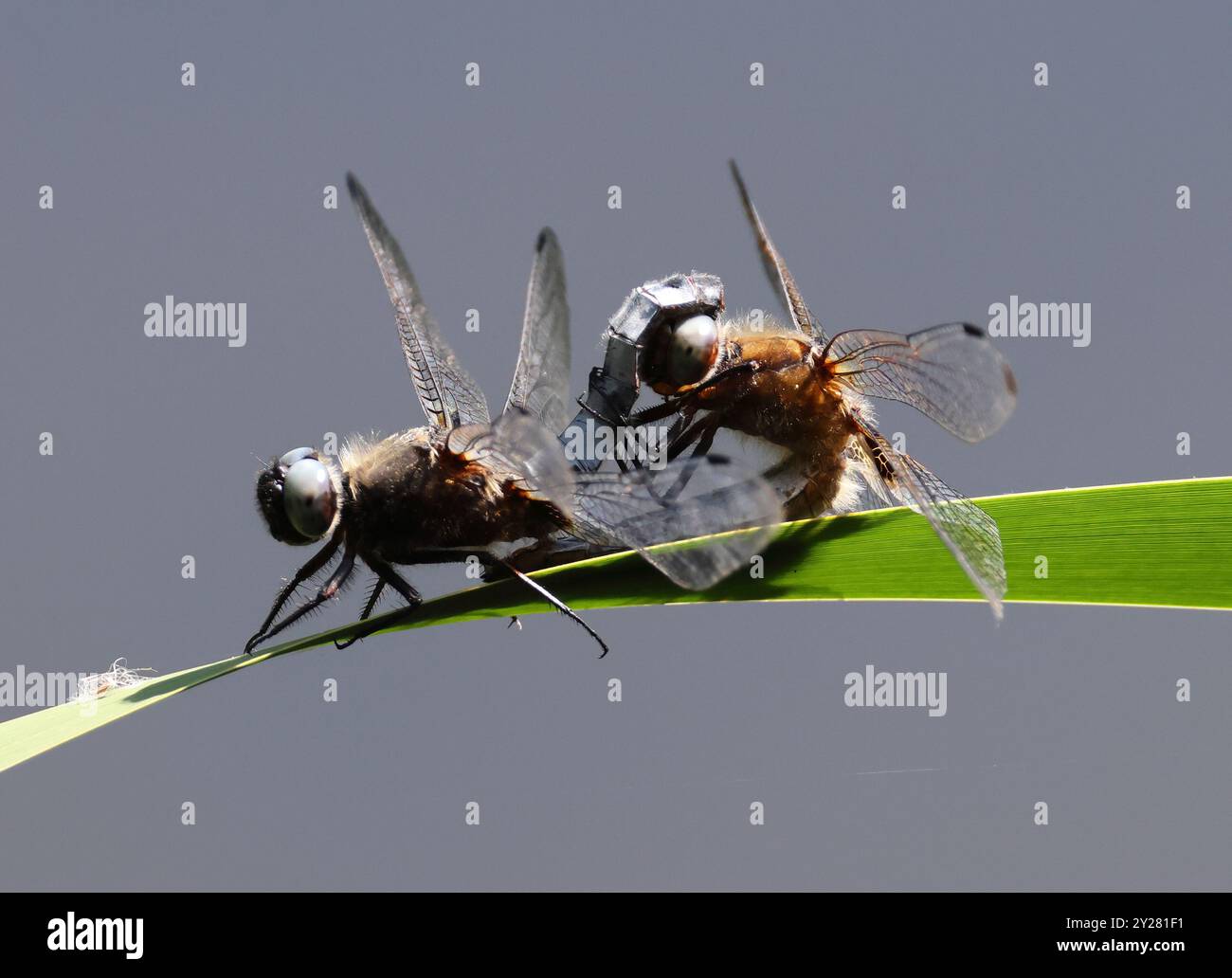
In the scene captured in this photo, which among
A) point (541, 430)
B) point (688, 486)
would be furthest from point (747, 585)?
point (541, 430)

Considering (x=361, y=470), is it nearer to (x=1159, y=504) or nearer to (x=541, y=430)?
(x=541, y=430)

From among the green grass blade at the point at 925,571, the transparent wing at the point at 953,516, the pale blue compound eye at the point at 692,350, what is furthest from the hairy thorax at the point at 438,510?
the transparent wing at the point at 953,516

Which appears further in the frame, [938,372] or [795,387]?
[795,387]

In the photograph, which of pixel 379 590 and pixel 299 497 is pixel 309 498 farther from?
pixel 379 590

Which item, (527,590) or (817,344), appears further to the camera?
(817,344)

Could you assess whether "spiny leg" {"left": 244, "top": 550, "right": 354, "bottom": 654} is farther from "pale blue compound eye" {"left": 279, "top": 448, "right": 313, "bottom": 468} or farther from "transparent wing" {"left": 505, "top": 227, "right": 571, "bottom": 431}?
"transparent wing" {"left": 505, "top": 227, "right": 571, "bottom": 431}

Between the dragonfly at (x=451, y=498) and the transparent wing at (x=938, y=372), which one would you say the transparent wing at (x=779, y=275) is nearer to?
the transparent wing at (x=938, y=372)

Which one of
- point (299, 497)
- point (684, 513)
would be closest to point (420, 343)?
point (299, 497)
